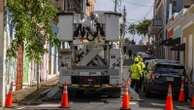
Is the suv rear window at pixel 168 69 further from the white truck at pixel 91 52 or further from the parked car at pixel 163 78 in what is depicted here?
the white truck at pixel 91 52

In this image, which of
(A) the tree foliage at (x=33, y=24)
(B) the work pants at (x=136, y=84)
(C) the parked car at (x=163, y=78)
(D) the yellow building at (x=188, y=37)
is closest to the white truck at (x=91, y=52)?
(C) the parked car at (x=163, y=78)

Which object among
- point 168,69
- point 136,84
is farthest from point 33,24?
point 136,84

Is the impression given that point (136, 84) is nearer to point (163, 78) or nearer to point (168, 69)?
point (168, 69)

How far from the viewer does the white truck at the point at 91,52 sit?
24469mm

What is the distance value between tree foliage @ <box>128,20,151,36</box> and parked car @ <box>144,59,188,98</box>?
345 ft

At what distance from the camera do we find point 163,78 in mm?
25969

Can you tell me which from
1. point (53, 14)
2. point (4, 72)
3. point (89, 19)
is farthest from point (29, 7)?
point (89, 19)

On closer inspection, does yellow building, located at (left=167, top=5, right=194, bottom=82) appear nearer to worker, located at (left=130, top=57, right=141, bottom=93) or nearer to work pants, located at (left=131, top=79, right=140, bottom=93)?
work pants, located at (left=131, top=79, right=140, bottom=93)

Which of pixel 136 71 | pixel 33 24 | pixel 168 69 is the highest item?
pixel 33 24

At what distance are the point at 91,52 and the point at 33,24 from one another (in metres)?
4.51

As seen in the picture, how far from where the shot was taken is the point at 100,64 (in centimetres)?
2544

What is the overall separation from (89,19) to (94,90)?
312 cm

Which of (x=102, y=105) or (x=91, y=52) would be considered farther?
(x=91, y=52)

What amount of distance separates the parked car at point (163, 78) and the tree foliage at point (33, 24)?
17.4ft
